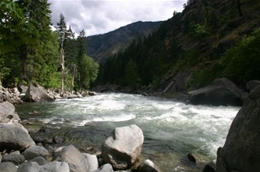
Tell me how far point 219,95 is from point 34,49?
25.5 m

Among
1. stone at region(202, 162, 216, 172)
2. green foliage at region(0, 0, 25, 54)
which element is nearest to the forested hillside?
stone at region(202, 162, 216, 172)

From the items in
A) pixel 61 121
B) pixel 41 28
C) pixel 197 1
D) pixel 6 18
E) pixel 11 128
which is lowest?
pixel 61 121

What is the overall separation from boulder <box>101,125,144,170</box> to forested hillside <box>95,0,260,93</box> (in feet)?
81.4

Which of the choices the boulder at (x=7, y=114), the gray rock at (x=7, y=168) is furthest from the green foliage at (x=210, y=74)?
the gray rock at (x=7, y=168)

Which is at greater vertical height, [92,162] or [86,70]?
[86,70]

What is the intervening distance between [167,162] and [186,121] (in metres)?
7.96

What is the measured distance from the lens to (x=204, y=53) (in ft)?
184

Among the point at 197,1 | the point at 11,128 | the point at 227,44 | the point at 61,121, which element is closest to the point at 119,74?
the point at 197,1

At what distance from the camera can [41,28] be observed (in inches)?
1278

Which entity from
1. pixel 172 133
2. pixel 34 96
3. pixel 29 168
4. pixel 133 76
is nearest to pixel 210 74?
pixel 172 133

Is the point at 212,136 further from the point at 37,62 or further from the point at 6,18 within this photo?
the point at 37,62

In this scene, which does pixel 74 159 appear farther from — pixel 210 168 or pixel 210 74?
pixel 210 74

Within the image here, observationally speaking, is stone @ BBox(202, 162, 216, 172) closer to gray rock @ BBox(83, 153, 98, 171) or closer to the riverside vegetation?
the riverside vegetation

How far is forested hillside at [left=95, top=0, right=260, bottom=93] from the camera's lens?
29136 millimetres
